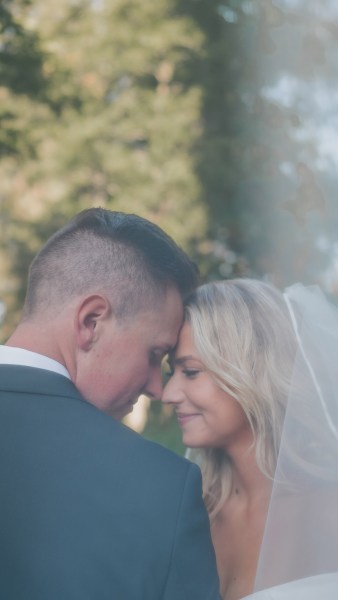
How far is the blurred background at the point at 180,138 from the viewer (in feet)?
46.4

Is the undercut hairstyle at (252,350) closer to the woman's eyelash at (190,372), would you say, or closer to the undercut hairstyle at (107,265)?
the woman's eyelash at (190,372)

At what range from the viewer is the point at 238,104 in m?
15.0

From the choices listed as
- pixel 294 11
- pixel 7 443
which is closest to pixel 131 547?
pixel 7 443

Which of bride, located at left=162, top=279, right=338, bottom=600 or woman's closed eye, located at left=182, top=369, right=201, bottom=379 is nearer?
bride, located at left=162, top=279, right=338, bottom=600

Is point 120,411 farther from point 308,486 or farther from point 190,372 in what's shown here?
point 190,372

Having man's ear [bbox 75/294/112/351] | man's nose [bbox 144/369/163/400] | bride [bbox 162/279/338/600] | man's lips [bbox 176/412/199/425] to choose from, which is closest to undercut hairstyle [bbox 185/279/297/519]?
bride [bbox 162/279/338/600]

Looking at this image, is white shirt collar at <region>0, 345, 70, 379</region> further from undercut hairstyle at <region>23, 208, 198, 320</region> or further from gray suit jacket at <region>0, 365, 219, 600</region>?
undercut hairstyle at <region>23, 208, 198, 320</region>

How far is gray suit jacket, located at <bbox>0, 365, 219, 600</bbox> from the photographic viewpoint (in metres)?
1.81

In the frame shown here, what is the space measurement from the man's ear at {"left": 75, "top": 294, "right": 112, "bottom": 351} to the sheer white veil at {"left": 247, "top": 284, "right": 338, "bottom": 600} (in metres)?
0.81

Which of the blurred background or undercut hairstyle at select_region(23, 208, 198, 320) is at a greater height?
the blurred background

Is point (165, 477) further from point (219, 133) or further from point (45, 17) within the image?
point (45, 17)

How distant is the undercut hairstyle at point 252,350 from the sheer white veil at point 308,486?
1.28 feet

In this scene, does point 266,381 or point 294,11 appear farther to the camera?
point 294,11

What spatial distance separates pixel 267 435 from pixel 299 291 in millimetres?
628
